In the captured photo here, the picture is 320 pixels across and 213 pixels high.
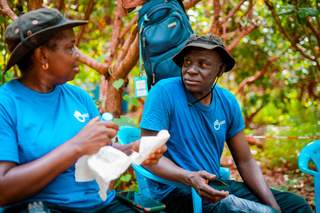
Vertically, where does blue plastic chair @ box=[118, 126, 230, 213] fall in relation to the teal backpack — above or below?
below

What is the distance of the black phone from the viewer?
1.53 meters

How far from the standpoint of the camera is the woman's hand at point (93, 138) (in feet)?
4.55

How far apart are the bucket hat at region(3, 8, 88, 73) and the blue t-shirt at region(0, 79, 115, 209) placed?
0.19m

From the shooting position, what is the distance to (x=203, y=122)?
2223 mm

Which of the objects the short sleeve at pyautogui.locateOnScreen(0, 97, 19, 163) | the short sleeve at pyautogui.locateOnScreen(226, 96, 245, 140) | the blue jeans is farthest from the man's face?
the short sleeve at pyautogui.locateOnScreen(0, 97, 19, 163)

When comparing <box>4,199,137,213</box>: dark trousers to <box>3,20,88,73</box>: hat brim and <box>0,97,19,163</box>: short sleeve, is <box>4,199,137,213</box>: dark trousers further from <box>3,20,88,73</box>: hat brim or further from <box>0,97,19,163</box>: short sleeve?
<box>3,20,88,73</box>: hat brim

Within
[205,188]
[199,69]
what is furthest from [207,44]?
[205,188]

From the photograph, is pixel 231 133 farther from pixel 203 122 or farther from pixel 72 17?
pixel 72 17

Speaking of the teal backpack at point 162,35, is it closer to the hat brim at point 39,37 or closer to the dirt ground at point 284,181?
the hat brim at point 39,37

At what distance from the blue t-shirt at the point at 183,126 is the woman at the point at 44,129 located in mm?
565

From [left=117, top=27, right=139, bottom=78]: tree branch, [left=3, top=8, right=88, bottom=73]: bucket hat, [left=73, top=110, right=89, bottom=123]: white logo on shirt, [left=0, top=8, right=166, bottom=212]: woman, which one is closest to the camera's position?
[left=0, top=8, right=166, bottom=212]: woman

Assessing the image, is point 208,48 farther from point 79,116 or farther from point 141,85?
point 79,116

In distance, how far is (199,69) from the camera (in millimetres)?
2176

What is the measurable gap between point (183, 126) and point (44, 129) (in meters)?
0.97
